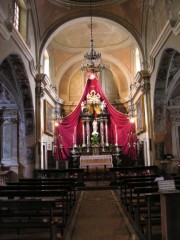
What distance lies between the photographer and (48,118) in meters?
16.2

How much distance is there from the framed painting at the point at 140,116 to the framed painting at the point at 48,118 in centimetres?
515

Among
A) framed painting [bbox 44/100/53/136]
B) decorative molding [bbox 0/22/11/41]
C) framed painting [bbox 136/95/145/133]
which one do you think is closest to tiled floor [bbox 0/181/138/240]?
decorative molding [bbox 0/22/11/41]

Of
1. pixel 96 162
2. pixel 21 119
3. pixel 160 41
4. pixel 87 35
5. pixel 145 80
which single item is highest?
pixel 87 35

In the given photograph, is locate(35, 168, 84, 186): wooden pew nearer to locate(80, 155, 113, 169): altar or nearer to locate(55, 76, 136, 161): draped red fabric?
locate(80, 155, 113, 169): altar

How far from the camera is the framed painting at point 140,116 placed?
1475 centimetres

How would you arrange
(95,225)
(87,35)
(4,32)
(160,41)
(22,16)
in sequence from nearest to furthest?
(95,225) → (4,32) → (160,41) → (22,16) → (87,35)

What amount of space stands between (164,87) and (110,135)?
6593 mm

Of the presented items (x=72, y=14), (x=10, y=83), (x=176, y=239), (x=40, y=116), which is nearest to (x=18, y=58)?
(x=10, y=83)

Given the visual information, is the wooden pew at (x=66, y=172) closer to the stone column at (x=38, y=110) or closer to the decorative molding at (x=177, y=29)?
the stone column at (x=38, y=110)

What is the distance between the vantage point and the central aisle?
15.9 ft

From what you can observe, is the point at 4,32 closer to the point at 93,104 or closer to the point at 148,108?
the point at 148,108

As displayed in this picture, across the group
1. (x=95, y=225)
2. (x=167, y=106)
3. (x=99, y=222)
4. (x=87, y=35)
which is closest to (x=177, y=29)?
(x=167, y=106)

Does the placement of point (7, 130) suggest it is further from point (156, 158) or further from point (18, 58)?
point (156, 158)

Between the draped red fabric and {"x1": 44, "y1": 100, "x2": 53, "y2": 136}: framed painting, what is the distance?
858 millimetres
